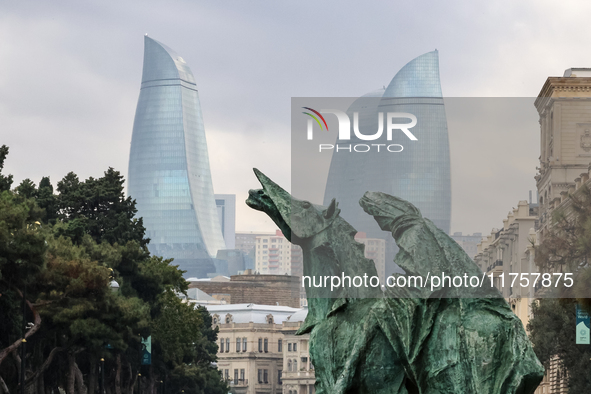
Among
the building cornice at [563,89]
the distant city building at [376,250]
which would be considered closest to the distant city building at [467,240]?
the distant city building at [376,250]

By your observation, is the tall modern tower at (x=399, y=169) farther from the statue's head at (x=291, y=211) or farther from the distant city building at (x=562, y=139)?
the distant city building at (x=562, y=139)

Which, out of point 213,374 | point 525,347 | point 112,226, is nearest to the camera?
point 525,347

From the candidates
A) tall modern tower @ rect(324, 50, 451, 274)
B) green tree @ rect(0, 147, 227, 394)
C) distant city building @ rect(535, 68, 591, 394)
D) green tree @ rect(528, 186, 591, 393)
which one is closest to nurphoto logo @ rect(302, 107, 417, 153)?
tall modern tower @ rect(324, 50, 451, 274)

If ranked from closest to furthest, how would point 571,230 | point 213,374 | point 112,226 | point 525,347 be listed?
point 525,347 < point 571,230 < point 112,226 < point 213,374

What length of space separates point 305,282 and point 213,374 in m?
91.9

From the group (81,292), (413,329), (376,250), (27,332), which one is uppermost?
(81,292)

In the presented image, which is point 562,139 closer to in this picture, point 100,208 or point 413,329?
point 100,208

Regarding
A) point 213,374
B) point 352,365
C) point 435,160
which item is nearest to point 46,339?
point 435,160

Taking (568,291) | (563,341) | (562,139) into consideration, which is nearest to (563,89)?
(562,139)

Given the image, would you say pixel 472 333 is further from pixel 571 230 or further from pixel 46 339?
pixel 46 339

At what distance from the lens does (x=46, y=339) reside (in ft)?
168

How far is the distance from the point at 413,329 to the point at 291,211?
9.55ft

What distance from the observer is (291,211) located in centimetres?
2109

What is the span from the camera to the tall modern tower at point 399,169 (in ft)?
74.2
